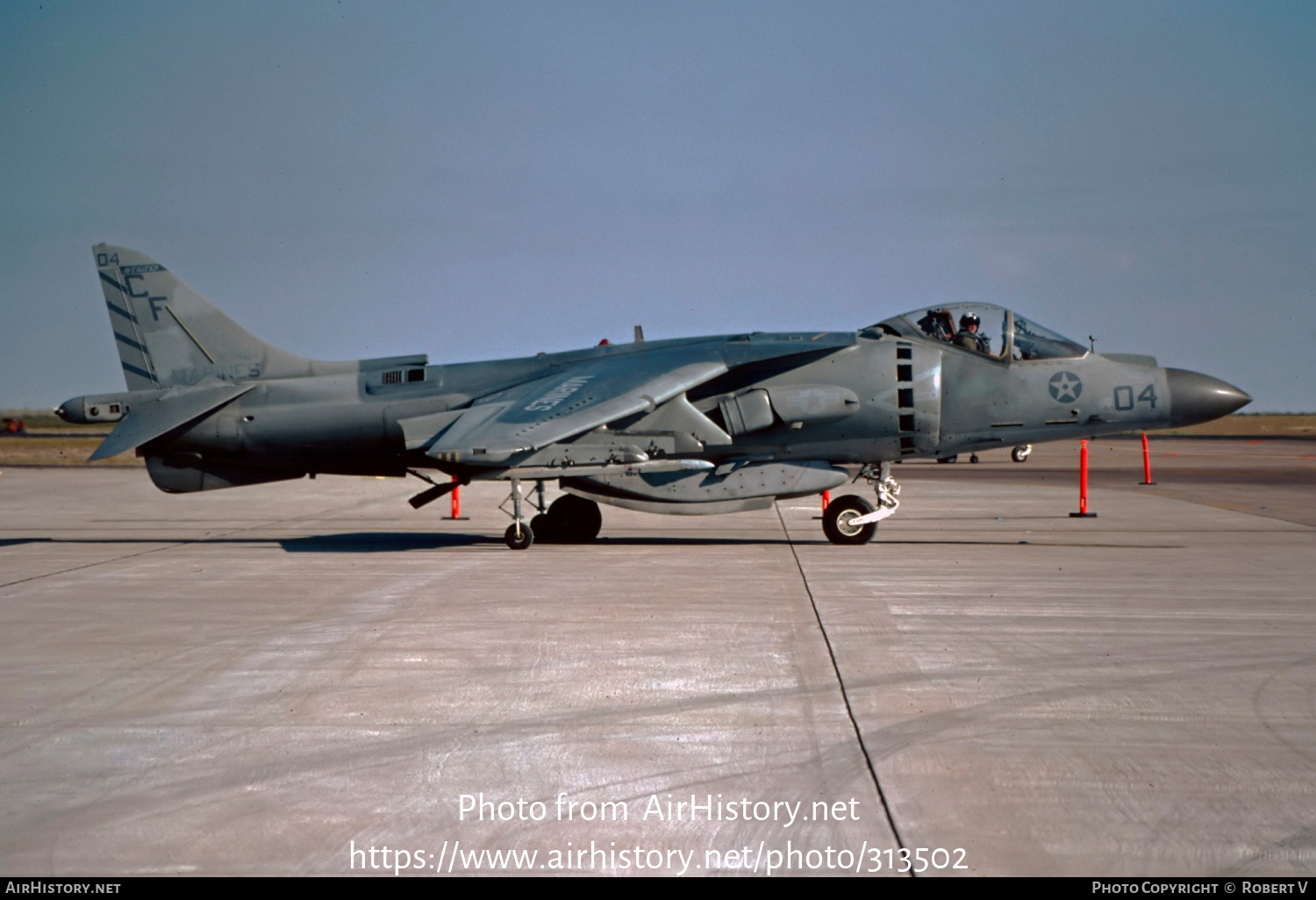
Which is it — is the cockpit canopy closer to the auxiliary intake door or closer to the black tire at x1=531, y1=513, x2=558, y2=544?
the auxiliary intake door

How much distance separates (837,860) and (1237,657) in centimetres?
458

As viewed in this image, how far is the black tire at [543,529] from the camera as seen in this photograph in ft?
50.5

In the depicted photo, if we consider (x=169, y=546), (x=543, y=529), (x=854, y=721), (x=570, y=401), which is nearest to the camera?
(x=854, y=721)

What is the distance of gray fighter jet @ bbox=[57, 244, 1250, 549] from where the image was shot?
1399 centimetres

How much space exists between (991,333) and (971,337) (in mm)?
266

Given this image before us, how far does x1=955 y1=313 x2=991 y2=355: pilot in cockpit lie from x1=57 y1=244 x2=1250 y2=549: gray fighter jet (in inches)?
0.7

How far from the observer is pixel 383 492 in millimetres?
27266

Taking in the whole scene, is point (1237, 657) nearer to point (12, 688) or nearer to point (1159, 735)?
point (1159, 735)

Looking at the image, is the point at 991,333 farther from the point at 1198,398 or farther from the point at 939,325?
the point at 1198,398

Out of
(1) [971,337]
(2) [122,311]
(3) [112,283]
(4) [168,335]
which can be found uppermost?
(3) [112,283]

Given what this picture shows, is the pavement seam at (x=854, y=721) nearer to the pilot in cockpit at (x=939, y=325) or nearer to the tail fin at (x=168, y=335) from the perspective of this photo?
the pilot in cockpit at (x=939, y=325)

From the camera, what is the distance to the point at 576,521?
1537cm

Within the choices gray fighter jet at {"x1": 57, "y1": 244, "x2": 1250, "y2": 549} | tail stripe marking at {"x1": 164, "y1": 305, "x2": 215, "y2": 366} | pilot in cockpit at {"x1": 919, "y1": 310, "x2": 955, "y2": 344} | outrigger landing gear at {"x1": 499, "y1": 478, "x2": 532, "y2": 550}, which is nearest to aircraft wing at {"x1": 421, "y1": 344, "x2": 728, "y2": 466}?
gray fighter jet at {"x1": 57, "y1": 244, "x2": 1250, "y2": 549}

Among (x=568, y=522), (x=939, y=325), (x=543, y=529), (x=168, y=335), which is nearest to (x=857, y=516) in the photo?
(x=939, y=325)
